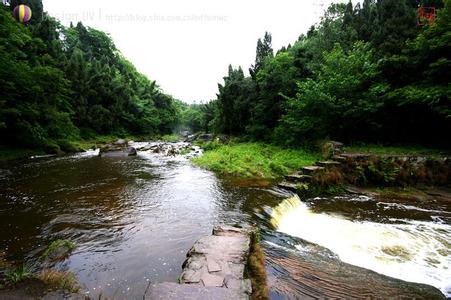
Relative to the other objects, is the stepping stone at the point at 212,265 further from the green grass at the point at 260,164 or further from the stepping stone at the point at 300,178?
the green grass at the point at 260,164

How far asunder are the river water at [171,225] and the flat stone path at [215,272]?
64 centimetres

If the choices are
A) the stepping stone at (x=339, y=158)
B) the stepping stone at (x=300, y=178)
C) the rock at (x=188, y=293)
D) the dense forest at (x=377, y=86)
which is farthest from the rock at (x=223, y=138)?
the rock at (x=188, y=293)

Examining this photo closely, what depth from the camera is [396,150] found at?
1397 cm

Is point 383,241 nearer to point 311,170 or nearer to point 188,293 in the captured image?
point 311,170

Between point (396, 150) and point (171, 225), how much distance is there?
13044mm

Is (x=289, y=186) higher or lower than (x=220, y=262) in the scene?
lower

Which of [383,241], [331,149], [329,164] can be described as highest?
[331,149]

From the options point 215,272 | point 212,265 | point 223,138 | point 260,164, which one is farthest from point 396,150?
point 223,138

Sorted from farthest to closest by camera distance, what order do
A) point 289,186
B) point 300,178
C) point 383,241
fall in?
point 300,178
point 289,186
point 383,241

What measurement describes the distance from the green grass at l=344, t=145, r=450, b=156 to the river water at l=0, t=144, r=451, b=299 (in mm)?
4835

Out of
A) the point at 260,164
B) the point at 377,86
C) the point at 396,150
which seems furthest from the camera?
the point at 377,86

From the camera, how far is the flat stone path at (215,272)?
304 cm

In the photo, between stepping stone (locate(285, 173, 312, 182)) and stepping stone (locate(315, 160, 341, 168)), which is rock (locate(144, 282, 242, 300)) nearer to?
stepping stone (locate(285, 173, 312, 182))

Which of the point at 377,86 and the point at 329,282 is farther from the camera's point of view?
the point at 377,86
